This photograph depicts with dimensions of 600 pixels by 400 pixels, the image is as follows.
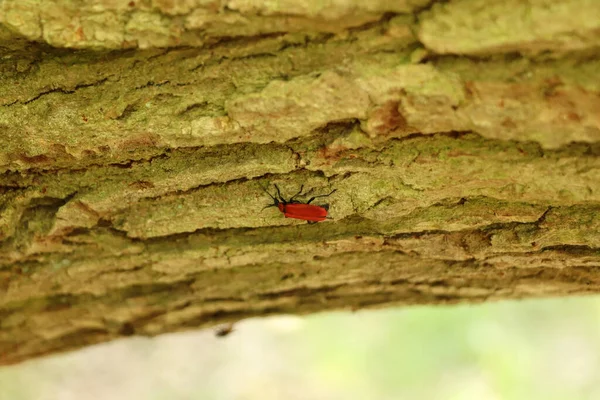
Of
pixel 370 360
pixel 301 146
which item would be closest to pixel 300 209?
pixel 301 146

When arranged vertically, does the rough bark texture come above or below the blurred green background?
below

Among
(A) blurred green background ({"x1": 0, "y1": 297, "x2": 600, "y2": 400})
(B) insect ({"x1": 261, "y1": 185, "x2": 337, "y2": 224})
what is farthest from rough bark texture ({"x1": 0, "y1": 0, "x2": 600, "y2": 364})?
(A) blurred green background ({"x1": 0, "y1": 297, "x2": 600, "y2": 400})

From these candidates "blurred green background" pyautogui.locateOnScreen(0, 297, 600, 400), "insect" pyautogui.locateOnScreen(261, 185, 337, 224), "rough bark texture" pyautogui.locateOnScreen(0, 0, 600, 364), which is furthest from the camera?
"blurred green background" pyautogui.locateOnScreen(0, 297, 600, 400)

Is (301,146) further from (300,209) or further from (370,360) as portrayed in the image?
(370,360)

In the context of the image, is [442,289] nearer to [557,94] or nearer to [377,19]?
[557,94]

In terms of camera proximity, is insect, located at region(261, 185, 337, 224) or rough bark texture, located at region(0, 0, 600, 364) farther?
insect, located at region(261, 185, 337, 224)

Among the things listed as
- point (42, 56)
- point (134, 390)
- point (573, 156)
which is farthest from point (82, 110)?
point (134, 390)

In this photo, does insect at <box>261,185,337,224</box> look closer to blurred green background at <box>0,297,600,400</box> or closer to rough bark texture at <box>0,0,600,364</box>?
rough bark texture at <box>0,0,600,364</box>

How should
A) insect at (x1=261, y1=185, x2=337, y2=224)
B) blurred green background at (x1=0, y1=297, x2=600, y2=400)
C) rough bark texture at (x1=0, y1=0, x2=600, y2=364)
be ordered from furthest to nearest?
blurred green background at (x1=0, y1=297, x2=600, y2=400), insect at (x1=261, y1=185, x2=337, y2=224), rough bark texture at (x1=0, y1=0, x2=600, y2=364)
